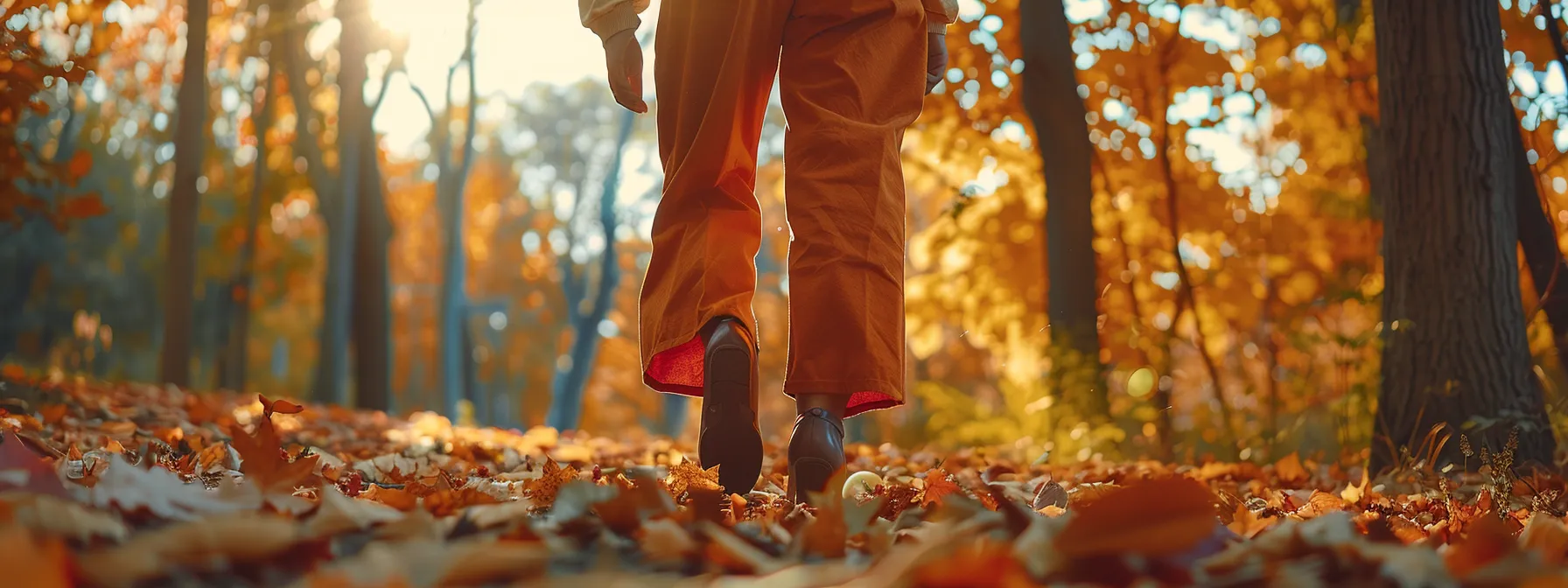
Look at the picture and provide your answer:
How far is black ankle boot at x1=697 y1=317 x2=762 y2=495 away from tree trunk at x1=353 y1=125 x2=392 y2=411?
866 centimetres

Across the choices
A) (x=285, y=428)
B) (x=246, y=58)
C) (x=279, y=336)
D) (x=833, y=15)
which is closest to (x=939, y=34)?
(x=833, y=15)

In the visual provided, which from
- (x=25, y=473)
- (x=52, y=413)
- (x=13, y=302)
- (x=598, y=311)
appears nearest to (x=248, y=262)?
(x=598, y=311)

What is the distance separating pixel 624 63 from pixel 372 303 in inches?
337

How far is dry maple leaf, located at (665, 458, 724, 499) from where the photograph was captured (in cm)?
181

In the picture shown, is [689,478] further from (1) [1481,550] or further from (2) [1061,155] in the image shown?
(2) [1061,155]

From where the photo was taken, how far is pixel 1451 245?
2.99 metres

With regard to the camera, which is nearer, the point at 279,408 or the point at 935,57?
the point at 279,408

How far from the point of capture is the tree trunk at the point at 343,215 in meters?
10.3

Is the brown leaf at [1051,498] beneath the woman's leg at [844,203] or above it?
beneath

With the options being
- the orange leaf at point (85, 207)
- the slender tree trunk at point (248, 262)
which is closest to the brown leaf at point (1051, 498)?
the orange leaf at point (85, 207)

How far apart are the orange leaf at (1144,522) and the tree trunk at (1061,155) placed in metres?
4.21

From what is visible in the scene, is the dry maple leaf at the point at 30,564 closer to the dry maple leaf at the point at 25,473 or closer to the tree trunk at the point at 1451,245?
the dry maple leaf at the point at 25,473

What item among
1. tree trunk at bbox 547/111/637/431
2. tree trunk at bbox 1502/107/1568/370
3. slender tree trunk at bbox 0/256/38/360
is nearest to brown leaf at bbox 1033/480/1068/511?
tree trunk at bbox 1502/107/1568/370

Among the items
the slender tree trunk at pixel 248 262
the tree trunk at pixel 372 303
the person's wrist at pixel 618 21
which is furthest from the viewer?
the slender tree trunk at pixel 248 262
